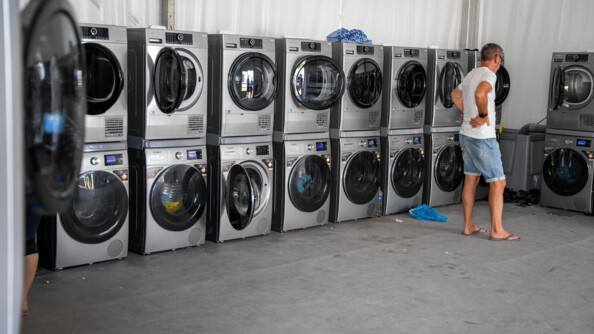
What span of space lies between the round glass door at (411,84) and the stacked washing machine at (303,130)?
3.34 ft

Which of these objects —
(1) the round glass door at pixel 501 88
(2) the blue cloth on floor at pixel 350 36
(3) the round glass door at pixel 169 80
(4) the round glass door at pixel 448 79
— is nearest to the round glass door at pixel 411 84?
(4) the round glass door at pixel 448 79

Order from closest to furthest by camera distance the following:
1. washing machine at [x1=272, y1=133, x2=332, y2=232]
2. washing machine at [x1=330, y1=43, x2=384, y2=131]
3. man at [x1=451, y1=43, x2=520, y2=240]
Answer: man at [x1=451, y1=43, x2=520, y2=240] → washing machine at [x1=272, y1=133, x2=332, y2=232] → washing machine at [x1=330, y1=43, x2=384, y2=131]

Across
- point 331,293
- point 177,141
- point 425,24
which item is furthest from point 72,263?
point 425,24

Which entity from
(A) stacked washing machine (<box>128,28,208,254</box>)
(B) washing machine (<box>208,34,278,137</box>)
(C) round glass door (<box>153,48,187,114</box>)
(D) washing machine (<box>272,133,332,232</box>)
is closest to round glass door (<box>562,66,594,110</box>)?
(D) washing machine (<box>272,133,332,232</box>)

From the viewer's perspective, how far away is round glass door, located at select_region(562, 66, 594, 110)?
7.50 metres

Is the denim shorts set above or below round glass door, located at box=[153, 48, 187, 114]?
below

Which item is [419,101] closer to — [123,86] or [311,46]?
[311,46]

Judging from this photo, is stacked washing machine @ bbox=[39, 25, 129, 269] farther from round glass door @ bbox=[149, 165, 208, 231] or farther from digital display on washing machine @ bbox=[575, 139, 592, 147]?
digital display on washing machine @ bbox=[575, 139, 592, 147]

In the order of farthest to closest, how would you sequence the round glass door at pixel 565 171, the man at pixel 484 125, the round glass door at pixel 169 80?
the round glass door at pixel 565 171
the man at pixel 484 125
the round glass door at pixel 169 80

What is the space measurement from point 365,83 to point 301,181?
4.08ft

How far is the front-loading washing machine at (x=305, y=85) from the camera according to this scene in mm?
6082

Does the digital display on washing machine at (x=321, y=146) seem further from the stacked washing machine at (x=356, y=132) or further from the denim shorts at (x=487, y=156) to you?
the denim shorts at (x=487, y=156)

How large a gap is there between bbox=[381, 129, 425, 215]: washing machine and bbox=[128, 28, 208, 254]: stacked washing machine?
93.4 inches

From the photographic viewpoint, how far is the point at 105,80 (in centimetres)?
484
